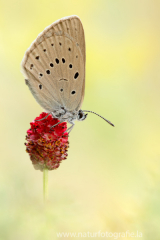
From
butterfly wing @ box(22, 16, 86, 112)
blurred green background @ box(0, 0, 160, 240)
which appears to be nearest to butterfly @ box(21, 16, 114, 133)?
butterfly wing @ box(22, 16, 86, 112)

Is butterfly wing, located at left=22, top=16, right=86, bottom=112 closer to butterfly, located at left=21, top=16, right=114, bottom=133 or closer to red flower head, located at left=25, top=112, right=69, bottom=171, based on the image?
butterfly, located at left=21, top=16, right=114, bottom=133

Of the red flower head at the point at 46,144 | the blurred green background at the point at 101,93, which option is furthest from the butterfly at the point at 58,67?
the blurred green background at the point at 101,93

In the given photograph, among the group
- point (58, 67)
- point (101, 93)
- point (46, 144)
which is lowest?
point (101, 93)

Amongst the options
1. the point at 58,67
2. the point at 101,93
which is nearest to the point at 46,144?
the point at 58,67

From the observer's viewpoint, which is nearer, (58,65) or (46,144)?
(46,144)

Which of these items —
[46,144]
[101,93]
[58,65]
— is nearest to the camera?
[46,144]

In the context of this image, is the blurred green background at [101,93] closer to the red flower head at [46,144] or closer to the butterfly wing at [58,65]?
the red flower head at [46,144]

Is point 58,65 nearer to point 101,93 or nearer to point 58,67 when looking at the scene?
point 58,67
